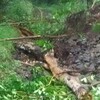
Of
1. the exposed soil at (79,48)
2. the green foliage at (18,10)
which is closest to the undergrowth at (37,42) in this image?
the green foliage at (18,10)

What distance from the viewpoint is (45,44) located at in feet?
25.0

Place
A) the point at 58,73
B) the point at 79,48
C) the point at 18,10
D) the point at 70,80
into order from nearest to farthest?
the point at 70,80, the point at 58,73, the point at 79,48, the point at 18,10

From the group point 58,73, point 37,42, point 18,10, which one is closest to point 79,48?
point 37,42

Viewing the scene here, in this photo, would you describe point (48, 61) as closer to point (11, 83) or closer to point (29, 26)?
point (11, 83)

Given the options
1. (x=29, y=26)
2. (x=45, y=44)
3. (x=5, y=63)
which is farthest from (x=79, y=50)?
(x=5, y=63)

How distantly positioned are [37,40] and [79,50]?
3.02 ft

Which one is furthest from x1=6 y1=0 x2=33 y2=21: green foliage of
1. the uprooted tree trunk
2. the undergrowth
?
the uprooted tree trunk

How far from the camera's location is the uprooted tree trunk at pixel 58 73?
5402 millimetres

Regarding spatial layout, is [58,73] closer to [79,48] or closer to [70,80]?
[70,80]

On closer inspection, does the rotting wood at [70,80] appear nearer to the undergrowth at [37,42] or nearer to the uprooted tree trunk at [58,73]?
the uprooted tree trunk at [58,73]

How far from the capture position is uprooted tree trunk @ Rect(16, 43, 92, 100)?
→ 5.40 meters

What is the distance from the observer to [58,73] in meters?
6.23

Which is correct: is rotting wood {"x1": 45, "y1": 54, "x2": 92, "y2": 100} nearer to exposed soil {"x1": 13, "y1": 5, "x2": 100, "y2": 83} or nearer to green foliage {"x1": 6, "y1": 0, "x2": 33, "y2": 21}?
exposed soil {"x1": 13, "y1": 5, "x2": 100, "y2": 83}

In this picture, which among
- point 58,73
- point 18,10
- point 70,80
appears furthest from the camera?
point 18,10
